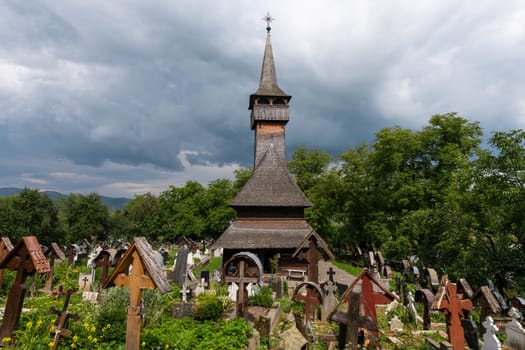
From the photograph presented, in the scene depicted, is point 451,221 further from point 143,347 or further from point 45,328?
point 45,328

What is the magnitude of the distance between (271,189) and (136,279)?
14791mm

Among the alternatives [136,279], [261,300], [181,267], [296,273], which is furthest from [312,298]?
[296,273]

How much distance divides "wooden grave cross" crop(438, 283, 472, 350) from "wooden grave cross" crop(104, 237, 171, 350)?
206 inches

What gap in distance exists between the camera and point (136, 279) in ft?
13.5

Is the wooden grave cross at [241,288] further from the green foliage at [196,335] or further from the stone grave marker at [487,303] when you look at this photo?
the stone grave marker at [487,303]

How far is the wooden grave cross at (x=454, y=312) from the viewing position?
538 cm

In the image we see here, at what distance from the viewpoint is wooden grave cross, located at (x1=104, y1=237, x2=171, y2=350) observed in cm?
407

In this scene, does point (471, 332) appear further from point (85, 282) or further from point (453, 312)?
point (85, 282)

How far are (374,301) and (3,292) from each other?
1203 cm

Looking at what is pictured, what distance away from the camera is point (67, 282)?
467 inches

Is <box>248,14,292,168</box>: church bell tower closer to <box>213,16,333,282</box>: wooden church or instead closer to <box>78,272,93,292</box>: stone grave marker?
<box>213,16,333,282</box>: wooden church

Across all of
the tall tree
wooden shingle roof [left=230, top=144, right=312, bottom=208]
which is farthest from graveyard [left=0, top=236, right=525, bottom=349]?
the tall tree

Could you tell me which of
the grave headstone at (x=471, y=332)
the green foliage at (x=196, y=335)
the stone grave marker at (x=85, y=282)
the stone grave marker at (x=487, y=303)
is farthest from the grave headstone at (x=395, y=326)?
the stone grave marker at (x=85, y=282)

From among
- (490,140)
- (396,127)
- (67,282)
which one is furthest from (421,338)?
(396,127)
